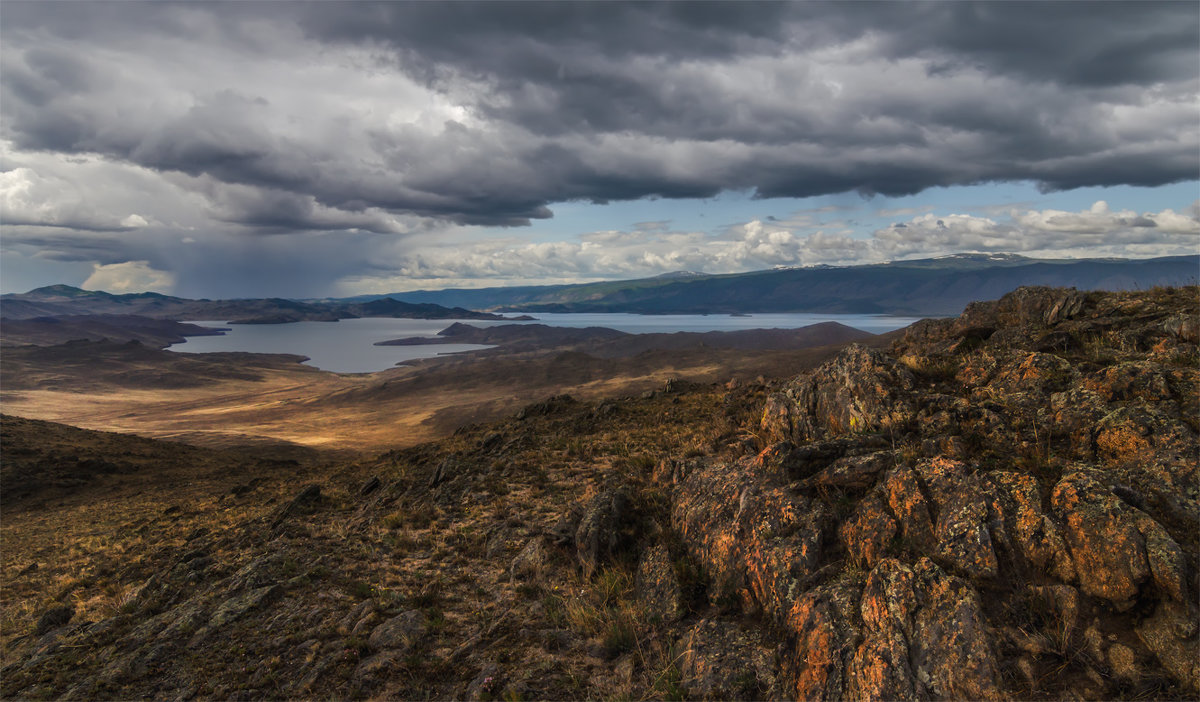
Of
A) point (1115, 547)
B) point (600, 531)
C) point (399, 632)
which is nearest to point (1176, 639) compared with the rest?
point (1115, 547)

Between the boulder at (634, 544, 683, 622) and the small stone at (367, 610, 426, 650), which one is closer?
the boulder at (634, 544, 683, 622)

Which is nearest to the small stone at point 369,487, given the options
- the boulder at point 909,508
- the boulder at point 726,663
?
the boulder at point 726,663

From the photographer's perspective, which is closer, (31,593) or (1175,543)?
(1175,543)

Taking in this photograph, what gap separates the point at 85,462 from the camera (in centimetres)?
4038

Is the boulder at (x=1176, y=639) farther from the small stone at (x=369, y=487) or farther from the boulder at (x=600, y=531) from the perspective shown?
the small stone at (x=369, y=487)

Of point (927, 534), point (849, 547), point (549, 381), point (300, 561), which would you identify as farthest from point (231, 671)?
point (549, 381)

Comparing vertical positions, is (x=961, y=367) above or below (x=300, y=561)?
above

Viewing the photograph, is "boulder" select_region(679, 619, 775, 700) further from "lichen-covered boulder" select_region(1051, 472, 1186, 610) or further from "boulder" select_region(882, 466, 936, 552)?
"lichen-covered boulder" select_region(1051, 472, 1186, 610)

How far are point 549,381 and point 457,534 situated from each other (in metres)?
119

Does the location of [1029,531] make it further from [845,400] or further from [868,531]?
[845,400]

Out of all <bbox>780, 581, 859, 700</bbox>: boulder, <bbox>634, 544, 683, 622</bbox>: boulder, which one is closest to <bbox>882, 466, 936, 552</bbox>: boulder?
<bbox>780, 581, 859, 700</bbox>: boulder

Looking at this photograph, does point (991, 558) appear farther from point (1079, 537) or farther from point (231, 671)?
point (231, 671)

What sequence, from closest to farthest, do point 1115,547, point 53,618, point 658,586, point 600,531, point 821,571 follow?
point 1115,547 → point 821,571 → point 658,586 → point 600,531 → point 53,618

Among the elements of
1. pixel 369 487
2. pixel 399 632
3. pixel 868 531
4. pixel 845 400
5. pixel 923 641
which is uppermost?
pixel 845 400
